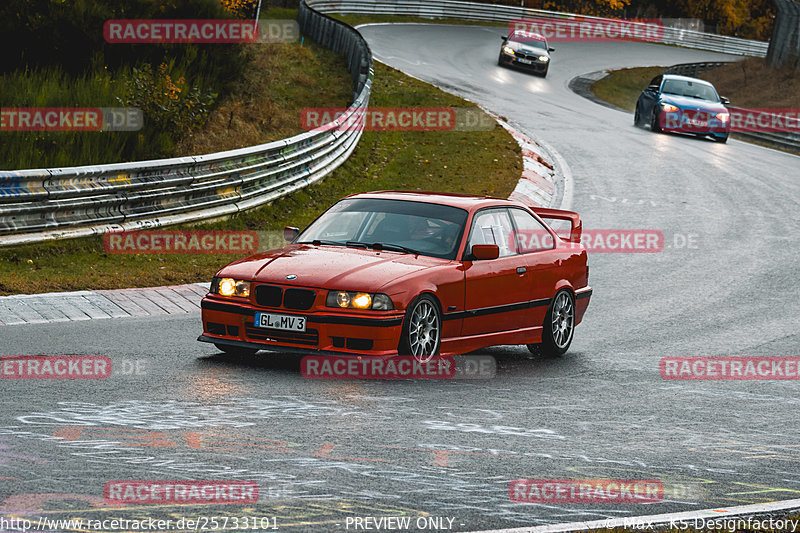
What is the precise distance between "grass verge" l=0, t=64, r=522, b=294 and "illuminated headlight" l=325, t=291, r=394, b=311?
4.06m

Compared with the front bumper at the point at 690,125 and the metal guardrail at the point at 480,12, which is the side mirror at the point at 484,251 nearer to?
the front bumper at the point at 690,125

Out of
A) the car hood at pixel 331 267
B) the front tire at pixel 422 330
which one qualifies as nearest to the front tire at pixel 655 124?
the car hood at pixel 331 267

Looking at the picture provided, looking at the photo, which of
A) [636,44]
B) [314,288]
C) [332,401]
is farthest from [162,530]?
[636,44]

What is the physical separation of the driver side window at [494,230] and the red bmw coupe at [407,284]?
12mm

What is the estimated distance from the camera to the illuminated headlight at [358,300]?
8438 mm

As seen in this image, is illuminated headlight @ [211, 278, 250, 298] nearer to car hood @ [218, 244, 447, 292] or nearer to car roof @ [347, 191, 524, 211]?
car hood @ [218, 244, 447, 292]
